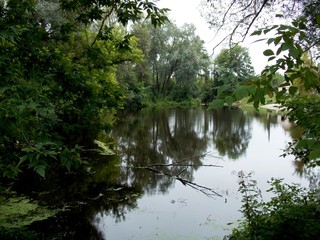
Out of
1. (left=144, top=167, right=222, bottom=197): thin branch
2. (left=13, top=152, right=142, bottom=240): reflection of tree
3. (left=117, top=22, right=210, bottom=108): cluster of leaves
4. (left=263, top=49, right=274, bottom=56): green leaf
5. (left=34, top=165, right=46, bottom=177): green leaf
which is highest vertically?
(left=117, top=22, right=210, bottom=108): cluster of leaves

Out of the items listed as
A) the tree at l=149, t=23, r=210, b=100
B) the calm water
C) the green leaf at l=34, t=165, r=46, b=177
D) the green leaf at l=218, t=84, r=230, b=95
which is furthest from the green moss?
the tree at l=149, t=23, r=210, b=100

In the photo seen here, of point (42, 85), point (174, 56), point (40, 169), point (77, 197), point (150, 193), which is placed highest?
point (174, 56)

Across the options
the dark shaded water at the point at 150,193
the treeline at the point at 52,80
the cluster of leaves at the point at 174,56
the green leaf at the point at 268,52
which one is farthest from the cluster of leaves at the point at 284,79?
the cluster of leaves at the point at 174,56

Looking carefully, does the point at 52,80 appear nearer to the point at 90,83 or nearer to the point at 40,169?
the point at 90,83

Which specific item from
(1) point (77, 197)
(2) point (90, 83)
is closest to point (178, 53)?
(1) point (77, 197)

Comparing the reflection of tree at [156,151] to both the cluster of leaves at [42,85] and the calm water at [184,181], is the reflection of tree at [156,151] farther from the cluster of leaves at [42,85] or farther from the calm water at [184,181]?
the cluster of leaves at [42,85]

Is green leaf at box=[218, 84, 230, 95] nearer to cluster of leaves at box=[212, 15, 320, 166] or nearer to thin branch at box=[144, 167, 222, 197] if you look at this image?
cluster of leaves at box=[212, 15, 320, 166]

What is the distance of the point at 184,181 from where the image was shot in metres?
9.84

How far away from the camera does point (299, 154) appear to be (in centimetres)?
502

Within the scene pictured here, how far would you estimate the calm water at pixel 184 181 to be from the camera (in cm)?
683

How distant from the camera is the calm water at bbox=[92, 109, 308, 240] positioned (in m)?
6.83

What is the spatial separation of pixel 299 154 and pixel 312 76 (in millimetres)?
3996

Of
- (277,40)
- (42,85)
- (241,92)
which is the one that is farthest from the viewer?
(42,85)

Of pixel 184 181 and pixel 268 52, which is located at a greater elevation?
pixel 268 52
